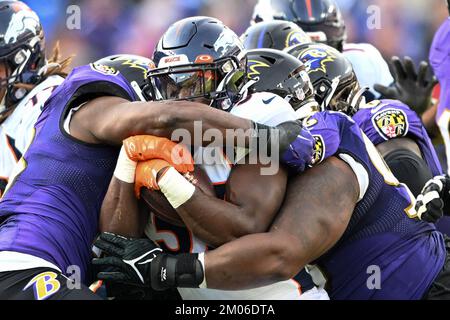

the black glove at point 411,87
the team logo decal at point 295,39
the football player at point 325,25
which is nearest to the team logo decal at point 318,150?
the team logo decal at point 295,39

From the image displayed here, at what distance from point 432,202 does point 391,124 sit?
914 millimetres

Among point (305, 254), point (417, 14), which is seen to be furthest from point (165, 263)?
point (417, 14)

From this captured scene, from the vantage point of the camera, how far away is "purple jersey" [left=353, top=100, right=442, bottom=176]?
4824 millimetres

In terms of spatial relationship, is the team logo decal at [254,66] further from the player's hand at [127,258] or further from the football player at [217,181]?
Answer: the player's hand at [127,258]

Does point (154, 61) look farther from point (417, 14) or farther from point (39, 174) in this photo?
point (417, 14)

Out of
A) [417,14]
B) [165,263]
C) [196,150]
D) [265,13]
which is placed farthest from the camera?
[417,14]

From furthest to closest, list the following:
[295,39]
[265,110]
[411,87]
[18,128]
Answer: [411,87] → [295,39] → [18,128] → [265,110]

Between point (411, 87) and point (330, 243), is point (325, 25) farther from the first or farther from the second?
point (330, 243)

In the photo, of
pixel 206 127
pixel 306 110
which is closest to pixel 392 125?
pixel 306 110

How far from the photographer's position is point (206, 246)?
3.83 metres

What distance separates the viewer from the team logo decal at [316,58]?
5.25 m

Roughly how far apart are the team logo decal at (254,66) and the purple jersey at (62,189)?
0.62m

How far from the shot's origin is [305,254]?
3629 millimetres
